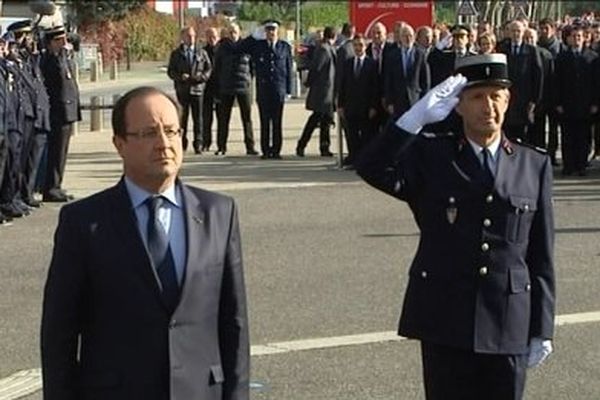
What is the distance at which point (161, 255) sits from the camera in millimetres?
4391

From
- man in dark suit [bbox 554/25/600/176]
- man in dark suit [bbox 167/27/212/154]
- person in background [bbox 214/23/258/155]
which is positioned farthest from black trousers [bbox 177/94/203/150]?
man in dark suit [bbox 554/25/600/176]

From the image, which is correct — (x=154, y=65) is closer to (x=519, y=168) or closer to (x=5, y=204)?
(x=5, y=204)

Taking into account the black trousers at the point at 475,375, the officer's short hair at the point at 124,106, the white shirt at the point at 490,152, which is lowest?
the black trousers at the point at 475,375

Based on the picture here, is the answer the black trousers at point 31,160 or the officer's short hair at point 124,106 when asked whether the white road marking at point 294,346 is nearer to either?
the officer's short hair at point 124,106

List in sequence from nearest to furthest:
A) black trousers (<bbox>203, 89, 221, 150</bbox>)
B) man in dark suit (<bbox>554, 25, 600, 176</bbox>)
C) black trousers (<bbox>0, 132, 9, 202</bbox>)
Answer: black trousers (<bbox>0, 132, 9, 202</bbox>)
man in dark suit (<bbox>554, 25, 600, 176</bbox>)
black trousers (<bbox>203, 89, 221, 150</bbox>)

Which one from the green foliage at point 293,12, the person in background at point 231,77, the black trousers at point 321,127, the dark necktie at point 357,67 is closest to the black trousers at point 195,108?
the person in background at point 231,77

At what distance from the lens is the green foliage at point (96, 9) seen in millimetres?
63500

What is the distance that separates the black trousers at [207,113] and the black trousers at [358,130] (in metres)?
3.07

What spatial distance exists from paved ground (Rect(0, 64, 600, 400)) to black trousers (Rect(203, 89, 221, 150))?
2.00 metres

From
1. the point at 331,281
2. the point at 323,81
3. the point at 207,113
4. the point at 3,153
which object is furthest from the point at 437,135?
the point at 207,113

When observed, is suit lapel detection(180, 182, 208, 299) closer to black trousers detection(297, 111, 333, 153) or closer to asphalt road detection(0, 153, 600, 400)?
asphalt road detection(0, 153, 600, 400)

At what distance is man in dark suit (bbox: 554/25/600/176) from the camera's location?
18453 millimetres

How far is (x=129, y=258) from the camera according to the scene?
437 centimetres

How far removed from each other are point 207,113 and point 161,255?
17.7m
